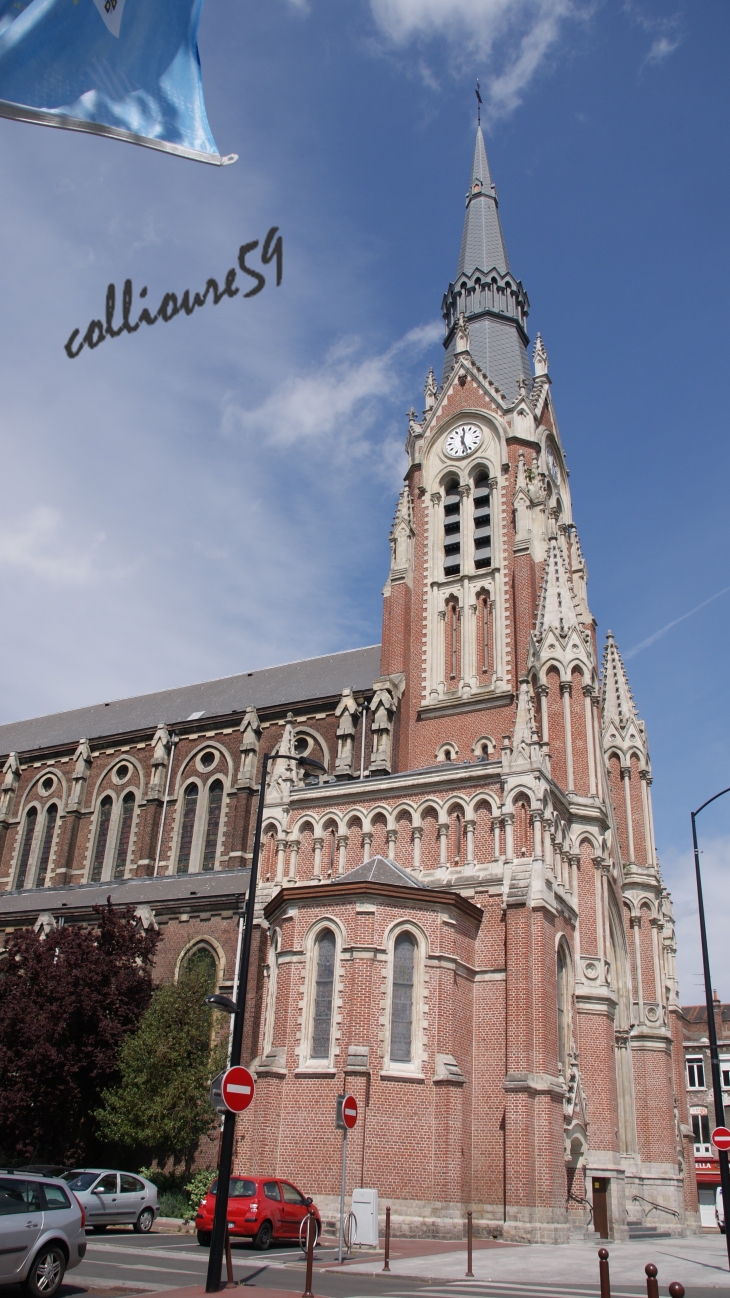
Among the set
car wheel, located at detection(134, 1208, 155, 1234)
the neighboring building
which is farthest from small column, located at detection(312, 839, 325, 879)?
the neighboring building

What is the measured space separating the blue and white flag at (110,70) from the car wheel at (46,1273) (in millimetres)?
12620

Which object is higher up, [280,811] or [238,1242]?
[280,811]

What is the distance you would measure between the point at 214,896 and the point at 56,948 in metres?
5.30

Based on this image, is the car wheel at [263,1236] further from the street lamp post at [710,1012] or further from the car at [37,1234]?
the street lamp post at [710,1012]

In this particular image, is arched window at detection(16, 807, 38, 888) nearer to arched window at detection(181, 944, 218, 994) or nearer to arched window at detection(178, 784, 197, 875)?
arched window at detection(178, 784, 197, 875)

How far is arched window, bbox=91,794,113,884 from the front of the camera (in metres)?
44.4

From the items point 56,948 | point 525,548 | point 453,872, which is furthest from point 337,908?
point 525,548

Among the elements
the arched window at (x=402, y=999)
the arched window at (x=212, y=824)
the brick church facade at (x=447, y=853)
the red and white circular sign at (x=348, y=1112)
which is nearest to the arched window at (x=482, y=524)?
the brick church facade at (x=447, y=853)

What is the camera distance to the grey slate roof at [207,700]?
147 ft

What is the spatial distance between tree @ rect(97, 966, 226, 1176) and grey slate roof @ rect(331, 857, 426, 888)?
6339mm

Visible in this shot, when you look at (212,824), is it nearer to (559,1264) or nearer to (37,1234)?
(559,1264)

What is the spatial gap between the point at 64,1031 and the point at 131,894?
9.11m

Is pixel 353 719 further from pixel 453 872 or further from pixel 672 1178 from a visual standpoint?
pixel 672 1178

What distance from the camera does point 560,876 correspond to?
2947 centimetres
